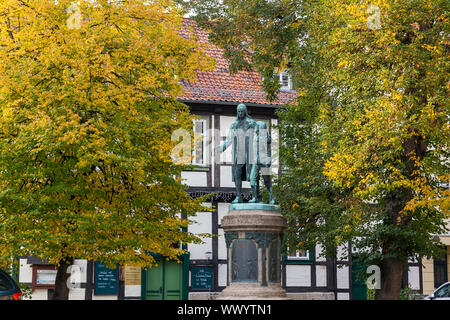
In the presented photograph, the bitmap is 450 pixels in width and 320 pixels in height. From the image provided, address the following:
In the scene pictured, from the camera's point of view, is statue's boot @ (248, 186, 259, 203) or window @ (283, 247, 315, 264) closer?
statue's boot @ (248, 186, 259, 203)

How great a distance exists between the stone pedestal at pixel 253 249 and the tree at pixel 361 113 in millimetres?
3661

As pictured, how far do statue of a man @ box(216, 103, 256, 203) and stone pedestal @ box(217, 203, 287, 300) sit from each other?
3.01 ft

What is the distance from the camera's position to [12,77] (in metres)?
14.1

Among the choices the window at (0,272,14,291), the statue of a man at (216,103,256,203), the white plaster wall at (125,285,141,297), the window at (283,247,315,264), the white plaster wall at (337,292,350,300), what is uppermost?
the statue of a man at (216,103,256,203)

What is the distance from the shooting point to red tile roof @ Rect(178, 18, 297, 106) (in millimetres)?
22188

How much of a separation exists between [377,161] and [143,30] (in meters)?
6.37

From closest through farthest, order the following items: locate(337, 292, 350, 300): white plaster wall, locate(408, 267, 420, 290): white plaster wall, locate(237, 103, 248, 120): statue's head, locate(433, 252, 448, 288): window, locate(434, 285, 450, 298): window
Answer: locate(237, 103, 248, 120): statue's head → locate(434, 285, 450, 298): window → locate(337, 292, 350, 300): white plaster wall → locate(408, 267, 420, 290): white plaster wall → locate(433, 252, 448, 288): window

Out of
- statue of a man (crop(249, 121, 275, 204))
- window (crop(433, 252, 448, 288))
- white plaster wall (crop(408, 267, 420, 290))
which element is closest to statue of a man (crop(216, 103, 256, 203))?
statue of a man (crop(249, 121, 275, 204))

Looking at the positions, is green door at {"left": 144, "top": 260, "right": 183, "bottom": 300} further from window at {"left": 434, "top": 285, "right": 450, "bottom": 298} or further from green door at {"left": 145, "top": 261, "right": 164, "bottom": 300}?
window at {"left": 434, "top": 285, "right": 450, "bottom": 298}

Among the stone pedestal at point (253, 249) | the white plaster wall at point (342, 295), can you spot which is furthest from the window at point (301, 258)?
the stone pedestal at point (253, 249)

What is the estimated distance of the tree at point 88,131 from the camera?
538 inches

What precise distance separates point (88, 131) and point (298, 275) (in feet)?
34.3
